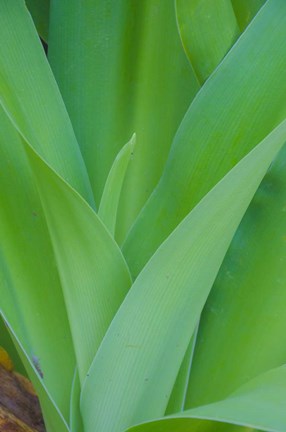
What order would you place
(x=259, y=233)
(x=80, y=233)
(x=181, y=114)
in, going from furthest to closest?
(x=181, y=114), (x=259, y=233), (x=80, y=233)

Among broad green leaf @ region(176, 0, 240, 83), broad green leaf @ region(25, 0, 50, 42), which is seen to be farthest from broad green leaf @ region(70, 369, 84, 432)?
broad green leaf @ region(25, 0, 50, 42)

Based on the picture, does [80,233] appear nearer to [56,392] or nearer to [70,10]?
[56,392]

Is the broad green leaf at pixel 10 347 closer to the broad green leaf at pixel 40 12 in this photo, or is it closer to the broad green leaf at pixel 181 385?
the broad green leaf at pixel 181 385

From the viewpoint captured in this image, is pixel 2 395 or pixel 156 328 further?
pixel 2 395

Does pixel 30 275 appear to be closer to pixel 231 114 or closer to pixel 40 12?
pixel 231 114

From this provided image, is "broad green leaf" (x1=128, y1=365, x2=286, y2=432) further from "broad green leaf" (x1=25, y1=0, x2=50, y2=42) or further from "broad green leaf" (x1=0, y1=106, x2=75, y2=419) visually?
"broad green leaf" (x1=25, y1=0, x2=50, y2=42)

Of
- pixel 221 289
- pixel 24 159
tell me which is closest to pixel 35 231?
pixel 24 159
